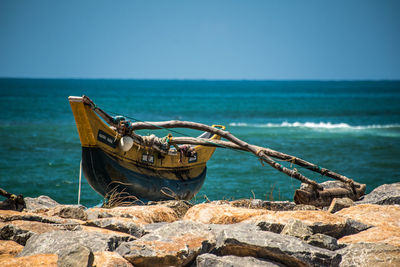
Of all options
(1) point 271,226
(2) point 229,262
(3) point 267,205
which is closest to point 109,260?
(2) point 229,262

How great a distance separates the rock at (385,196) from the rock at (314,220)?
123 inches

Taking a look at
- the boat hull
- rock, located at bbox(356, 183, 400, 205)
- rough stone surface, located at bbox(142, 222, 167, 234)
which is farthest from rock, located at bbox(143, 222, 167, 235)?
rock, located at bbox(356, 183, 400, 205)

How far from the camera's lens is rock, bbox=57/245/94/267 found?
166 inches

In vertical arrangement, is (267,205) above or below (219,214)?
below

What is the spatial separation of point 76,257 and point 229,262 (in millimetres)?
1476

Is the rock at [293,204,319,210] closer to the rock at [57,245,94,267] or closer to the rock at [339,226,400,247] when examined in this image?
the rock at [339,226,400,247]

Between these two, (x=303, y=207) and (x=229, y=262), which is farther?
(x=303, y=207)

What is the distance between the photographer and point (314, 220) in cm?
571

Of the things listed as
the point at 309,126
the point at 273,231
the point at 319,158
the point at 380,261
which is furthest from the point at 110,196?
the point at 309,126

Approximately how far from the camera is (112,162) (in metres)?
9.50

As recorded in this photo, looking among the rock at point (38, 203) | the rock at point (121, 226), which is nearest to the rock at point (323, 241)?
the rock at point (121, 226)

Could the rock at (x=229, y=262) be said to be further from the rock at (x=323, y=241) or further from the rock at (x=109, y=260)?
the rock at (x=109, y=260)

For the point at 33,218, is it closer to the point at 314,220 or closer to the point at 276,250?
the point at 276,250

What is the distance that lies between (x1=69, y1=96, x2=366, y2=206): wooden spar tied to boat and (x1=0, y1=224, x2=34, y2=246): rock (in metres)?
3.68
